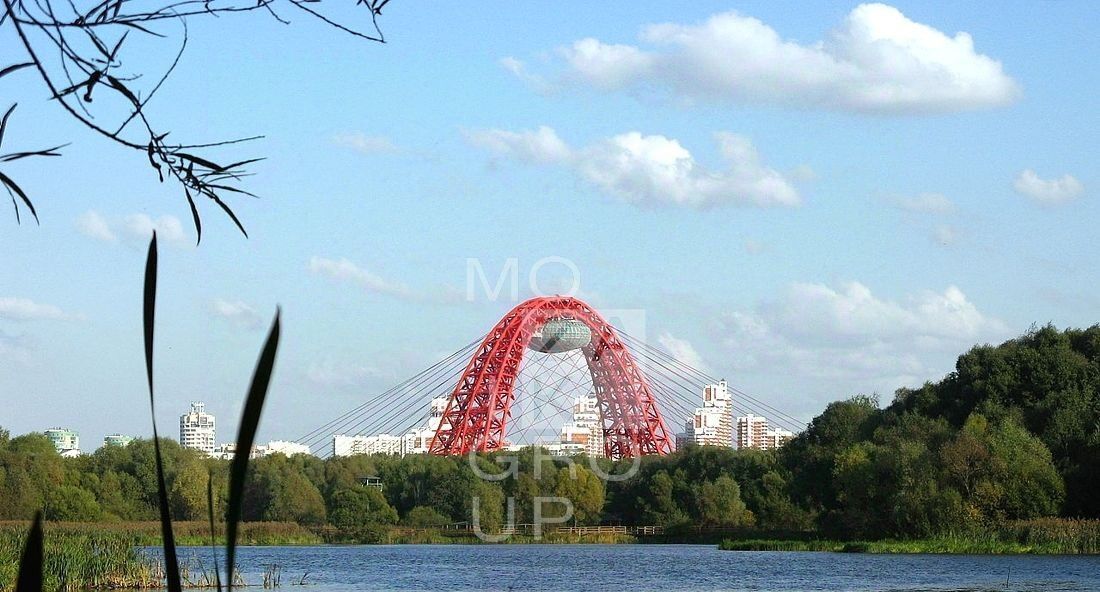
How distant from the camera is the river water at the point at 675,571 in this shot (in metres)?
27.2

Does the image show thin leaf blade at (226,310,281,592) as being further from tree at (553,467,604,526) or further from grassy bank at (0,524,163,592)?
tree at (553,467,604,526)

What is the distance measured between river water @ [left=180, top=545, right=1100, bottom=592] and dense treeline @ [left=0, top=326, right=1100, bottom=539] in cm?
247

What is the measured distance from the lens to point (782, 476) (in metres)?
53.0

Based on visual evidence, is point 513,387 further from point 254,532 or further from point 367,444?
point 367,444

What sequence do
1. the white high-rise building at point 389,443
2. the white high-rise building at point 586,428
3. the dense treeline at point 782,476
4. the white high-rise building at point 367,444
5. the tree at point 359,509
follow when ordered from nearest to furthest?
1. the dense treeline at point 782,476
2. the tree at point 359,509
3. the white high-rise building at point 586,428
4. the white high-rise building at point 389,443
5. the white high-rise building at point 367,444

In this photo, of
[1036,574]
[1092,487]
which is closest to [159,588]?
[1036,574]

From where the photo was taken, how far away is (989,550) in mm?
36000

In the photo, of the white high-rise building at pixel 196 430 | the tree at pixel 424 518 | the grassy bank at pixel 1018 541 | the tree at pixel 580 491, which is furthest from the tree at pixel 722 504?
the white high-rise building at pixel 196 430

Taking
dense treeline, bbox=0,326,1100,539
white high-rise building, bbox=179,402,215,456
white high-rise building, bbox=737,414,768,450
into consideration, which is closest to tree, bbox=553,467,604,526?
dense treeline, bbox=0,326,1100,539

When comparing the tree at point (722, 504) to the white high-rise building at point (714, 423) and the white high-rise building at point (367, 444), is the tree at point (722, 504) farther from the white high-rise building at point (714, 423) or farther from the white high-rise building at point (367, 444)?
the white high-rise building at point (367, 444)

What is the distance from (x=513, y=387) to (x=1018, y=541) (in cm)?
3344

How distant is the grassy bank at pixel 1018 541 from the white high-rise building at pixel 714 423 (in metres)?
56.8

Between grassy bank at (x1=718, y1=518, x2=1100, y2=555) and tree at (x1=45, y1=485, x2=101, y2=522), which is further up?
tree at (x1=45, y1=485, x2=101, y2=522)

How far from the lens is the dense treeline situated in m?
37.6
